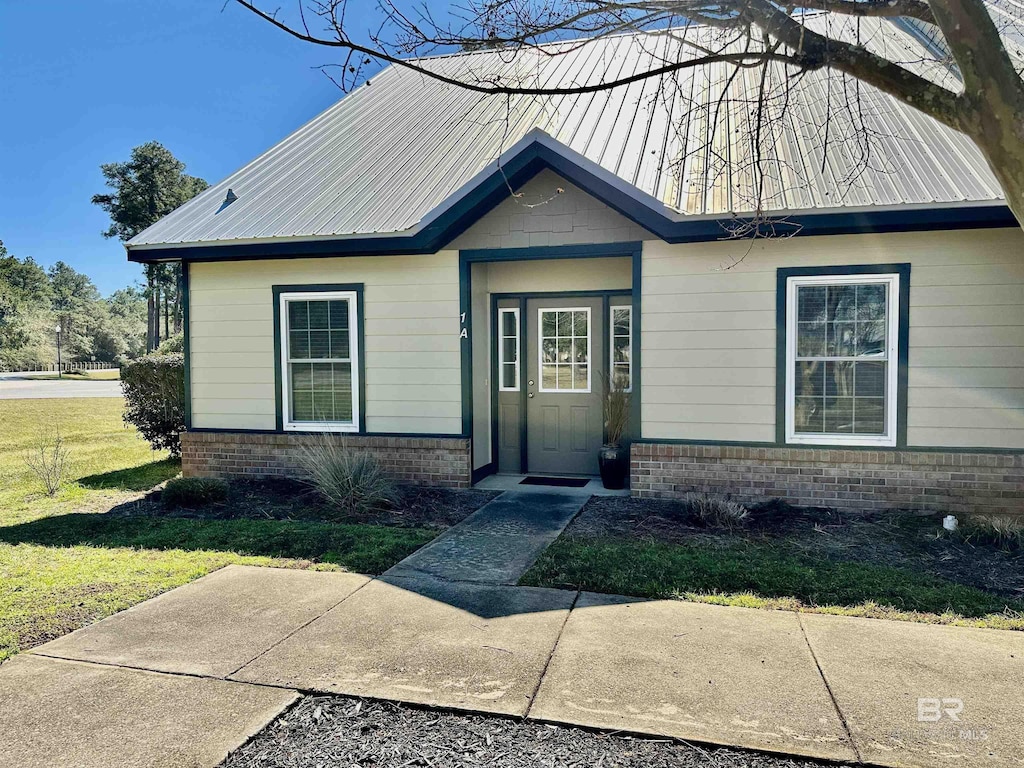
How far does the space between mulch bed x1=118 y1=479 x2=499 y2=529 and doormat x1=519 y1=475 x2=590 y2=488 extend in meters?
0.82

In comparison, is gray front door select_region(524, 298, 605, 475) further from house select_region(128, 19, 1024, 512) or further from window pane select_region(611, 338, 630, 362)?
window pane select_region(611, 338, 630, 362)

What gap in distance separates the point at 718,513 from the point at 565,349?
11.2 feet

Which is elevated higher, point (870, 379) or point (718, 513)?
point (870, 379)

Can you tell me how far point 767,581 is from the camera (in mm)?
5324

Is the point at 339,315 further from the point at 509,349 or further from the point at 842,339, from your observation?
the point at 842,339

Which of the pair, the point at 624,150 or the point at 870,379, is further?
the point at 624,150

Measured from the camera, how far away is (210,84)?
29.6 metres

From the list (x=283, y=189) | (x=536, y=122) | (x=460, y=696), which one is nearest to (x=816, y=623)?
(x=460, y=696)

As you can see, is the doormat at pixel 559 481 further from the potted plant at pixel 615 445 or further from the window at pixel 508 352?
the window at pixel 508 352

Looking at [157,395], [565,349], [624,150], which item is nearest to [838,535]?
[565,349]

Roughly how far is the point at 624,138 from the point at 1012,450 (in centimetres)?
581

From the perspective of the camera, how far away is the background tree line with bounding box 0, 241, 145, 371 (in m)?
55.4

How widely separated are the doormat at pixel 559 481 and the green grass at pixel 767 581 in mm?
2814

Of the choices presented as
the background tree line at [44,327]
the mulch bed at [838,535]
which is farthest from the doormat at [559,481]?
the background tree line at [44,327]
